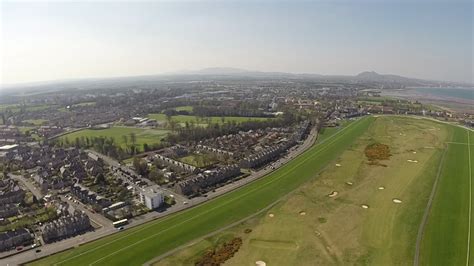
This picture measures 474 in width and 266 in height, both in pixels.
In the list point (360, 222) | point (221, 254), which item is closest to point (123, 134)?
point (221, 254)

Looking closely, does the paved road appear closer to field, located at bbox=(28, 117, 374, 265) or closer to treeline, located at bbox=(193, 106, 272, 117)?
field, located at bbox=(28, 117, 374, 265)

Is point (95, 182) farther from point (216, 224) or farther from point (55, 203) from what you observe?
point (216, 224)

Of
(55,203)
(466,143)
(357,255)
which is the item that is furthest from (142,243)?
(466,143)

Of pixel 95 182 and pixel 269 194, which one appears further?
pixel 95 182

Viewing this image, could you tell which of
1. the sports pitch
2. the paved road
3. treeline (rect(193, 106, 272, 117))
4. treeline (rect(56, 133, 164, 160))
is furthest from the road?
treeline (rect(193, 106, 272, 117))

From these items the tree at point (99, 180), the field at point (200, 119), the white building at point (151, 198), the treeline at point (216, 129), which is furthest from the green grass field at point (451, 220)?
the field at point (200, 119)

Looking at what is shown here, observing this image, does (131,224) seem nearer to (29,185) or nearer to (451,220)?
(29,185)
